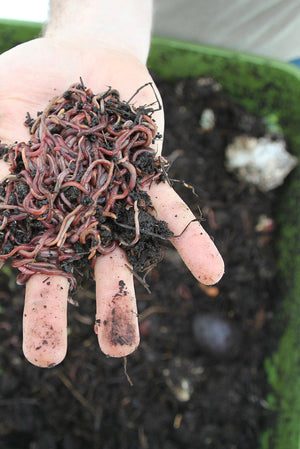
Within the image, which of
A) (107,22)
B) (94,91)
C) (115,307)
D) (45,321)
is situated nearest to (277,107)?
(107,22)

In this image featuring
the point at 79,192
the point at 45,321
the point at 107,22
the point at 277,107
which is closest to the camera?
the point at 45,321

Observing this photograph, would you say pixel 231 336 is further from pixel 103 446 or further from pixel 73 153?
pixel 73 153

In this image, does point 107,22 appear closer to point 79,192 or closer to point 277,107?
point 79,192

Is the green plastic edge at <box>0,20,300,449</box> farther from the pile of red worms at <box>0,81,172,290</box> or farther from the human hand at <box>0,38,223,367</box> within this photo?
the pile of red worms at <box>0,81,172,290</box>

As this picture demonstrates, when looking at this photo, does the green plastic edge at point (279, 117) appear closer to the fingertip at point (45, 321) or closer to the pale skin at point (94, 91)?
the pale skin at point (94, 91)

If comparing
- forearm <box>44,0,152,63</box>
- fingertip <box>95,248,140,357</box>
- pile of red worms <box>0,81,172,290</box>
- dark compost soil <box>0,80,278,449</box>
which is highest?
forearm <box>44,0,152,63</box>

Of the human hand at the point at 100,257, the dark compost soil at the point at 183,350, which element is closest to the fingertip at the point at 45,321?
the human hand at the point at 100,257

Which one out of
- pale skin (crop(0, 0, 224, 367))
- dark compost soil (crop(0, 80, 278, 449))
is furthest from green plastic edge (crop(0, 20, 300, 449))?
pale skin (crop(0, 0, 224, 367))
